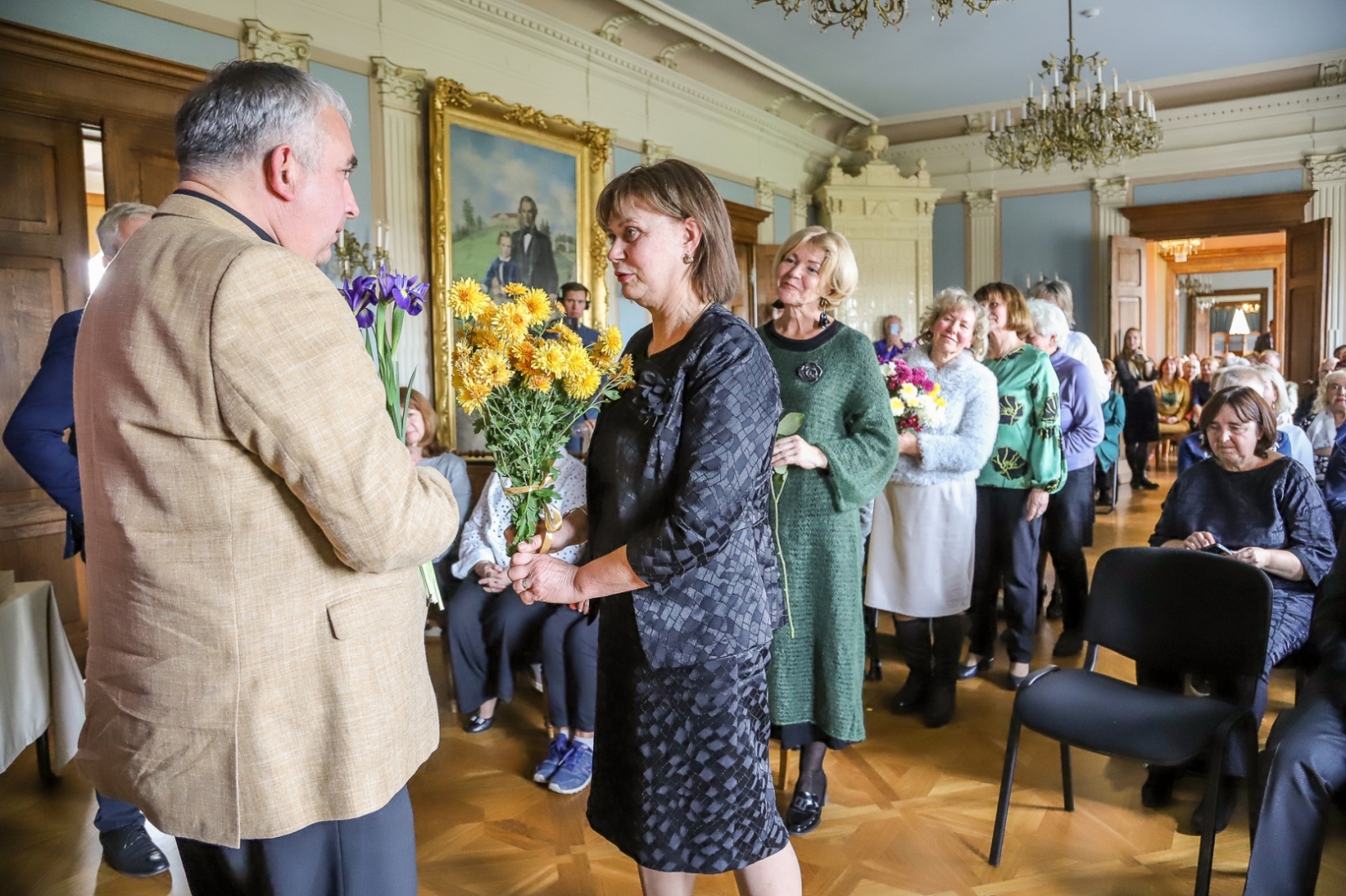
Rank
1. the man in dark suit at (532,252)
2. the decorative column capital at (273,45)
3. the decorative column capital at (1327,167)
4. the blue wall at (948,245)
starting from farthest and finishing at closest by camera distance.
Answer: the blue wall at (948,245)
the decorative column capital at (1327,167)
the man in dark suit at (532,252)
the decorative column capital at (273,45)

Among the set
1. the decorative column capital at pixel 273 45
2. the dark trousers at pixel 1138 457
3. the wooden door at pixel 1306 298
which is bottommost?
the dark trousers at pixel 1138 457

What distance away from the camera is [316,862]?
1256 mm

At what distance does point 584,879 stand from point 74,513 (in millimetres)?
1795

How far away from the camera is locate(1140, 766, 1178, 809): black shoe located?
2.86 m

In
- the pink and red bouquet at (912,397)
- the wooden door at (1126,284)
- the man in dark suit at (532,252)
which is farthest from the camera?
the wooden door at (1126,284)

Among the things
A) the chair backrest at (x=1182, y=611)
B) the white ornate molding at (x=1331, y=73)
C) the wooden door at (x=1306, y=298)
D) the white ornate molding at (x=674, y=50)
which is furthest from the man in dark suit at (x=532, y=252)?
the white ornate molding at (x=1331, y=73)

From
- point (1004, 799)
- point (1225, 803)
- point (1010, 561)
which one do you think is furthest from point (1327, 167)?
point (1004, 799)

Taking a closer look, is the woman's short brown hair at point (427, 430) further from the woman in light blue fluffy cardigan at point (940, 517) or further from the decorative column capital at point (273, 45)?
the decorative column capital at point (273, 45)

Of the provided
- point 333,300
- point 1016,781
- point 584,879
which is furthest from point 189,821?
point 1016,781

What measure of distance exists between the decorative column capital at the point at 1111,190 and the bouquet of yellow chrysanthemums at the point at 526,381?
433 inches

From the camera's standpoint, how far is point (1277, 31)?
27.6 ft

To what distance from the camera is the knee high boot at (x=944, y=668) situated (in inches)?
139

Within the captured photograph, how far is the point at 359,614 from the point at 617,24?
729 cm

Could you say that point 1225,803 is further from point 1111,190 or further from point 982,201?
point 982,201
